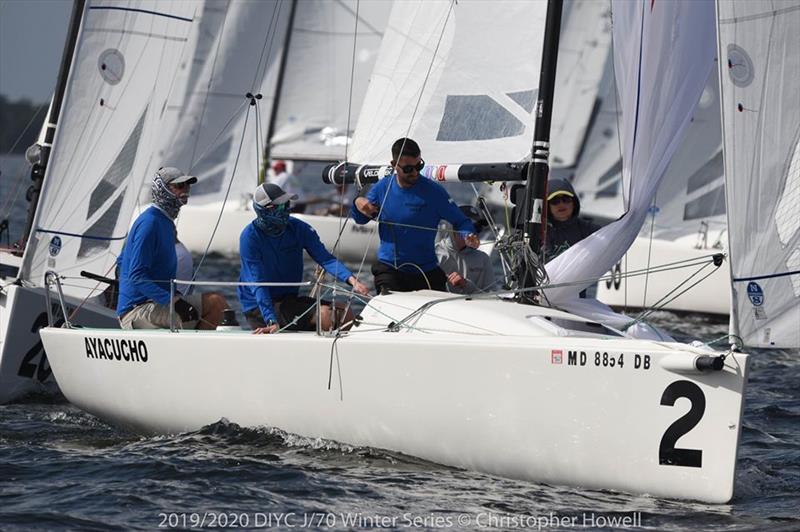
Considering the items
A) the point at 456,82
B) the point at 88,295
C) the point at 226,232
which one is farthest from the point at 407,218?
the point at 226,232

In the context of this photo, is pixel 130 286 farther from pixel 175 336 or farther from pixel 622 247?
pixel 622 247

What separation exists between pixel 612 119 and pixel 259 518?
52.0 ft

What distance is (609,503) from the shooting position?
6277 millimetres

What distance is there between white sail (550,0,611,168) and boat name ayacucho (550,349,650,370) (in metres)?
17.3

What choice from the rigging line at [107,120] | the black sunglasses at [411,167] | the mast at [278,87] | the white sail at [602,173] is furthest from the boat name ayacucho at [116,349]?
the white sail at [602,173]

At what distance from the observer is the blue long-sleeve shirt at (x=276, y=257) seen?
7.83 metres

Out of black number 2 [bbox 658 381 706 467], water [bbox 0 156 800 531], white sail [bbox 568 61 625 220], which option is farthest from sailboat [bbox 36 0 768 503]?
white sail [bbox 568 61 625 220]

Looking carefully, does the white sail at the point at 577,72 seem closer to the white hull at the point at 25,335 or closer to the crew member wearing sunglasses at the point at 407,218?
the white hull at the point at 25,335

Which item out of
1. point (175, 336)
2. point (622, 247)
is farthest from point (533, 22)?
point (175, 336)

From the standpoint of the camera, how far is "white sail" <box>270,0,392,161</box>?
62.4ft

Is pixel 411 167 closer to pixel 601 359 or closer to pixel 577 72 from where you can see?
pixel 601 359

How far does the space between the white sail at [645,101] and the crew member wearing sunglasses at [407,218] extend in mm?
619

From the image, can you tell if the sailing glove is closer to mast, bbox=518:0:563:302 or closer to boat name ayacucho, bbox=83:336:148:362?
boat name ayacucho, bbox=83:336:148:362

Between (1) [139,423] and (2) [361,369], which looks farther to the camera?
(1) [139,423]
